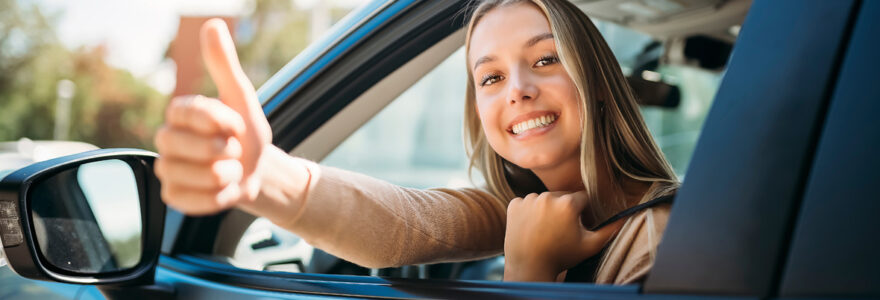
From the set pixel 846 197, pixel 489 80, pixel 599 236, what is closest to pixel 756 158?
pixel 846 197

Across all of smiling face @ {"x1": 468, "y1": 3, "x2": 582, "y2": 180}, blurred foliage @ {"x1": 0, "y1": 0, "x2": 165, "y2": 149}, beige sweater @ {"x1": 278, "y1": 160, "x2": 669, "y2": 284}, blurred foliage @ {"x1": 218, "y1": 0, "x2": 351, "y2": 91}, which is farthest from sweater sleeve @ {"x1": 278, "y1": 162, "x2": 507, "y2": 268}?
blurred foliage @ {"x1": 218, "y1": 0, "x2": 351, "y2": 91}

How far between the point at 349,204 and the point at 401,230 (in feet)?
0.65

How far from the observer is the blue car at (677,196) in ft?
2.60

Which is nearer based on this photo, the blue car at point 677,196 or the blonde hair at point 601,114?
the blue car at point 677,196

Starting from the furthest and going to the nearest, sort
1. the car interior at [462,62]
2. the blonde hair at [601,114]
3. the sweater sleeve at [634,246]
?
the car interior at [462,62], the blonde hair at [601,114], the sweater sleeve at [634,246]

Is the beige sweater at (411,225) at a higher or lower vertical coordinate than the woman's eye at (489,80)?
lower

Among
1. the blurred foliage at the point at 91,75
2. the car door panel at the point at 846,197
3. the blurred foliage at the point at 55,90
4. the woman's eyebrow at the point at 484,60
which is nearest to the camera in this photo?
the car door panel at the point at 846,197

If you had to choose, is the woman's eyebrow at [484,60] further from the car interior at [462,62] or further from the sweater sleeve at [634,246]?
the sweater sleeve at [634,246]

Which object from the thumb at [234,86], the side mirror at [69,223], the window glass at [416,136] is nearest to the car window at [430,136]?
the window glass at [416,136]

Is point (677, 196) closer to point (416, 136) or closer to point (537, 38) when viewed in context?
point (537, 38)

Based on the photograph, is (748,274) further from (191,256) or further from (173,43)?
(173,43)

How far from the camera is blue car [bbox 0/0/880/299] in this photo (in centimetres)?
79

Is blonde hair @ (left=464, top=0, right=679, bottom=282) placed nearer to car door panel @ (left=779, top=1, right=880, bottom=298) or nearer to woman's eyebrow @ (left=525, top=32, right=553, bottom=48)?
woman's eyebrow @ (left=525, top=32, right=553, bottom=48)

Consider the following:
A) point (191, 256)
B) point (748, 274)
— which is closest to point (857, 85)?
point (748, 274)
